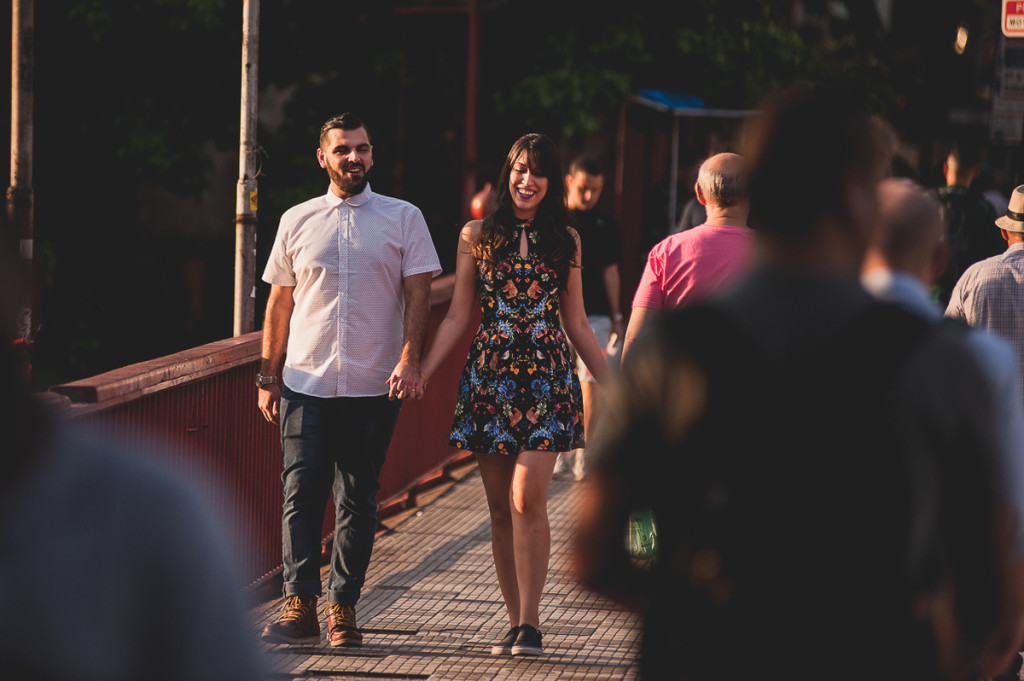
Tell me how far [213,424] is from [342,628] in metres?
1.00

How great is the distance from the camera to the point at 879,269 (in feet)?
8.10

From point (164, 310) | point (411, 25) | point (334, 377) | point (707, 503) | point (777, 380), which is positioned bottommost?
point (164, 310)

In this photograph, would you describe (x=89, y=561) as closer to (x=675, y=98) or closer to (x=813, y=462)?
(x=813, y=462)

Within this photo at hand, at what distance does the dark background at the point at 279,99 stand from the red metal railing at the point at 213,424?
691 centimetres

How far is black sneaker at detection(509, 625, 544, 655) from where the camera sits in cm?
555

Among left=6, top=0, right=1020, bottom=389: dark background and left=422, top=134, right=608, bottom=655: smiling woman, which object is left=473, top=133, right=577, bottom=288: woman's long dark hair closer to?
left=422, top=134, right=608, bottom=655: smiling woman

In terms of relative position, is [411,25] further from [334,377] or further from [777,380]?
[777,380]

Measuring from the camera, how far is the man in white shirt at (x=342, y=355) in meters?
5.74

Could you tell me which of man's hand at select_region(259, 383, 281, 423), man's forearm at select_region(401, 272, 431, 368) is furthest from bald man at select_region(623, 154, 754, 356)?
man's hand at select_region(259, 383, 281, 423)

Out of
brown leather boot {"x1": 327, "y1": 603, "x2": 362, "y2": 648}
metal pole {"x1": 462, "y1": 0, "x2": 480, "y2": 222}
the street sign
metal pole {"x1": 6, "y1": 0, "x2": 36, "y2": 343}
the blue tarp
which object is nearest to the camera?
brown leather boot {"x1": 327, "y1": 603, "x2": 362, "y2": 648}

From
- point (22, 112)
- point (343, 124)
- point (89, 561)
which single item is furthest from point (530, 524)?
point (22, 112)

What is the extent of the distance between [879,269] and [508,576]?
345 centimetres

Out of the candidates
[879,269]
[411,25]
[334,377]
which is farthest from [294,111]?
[879,269]

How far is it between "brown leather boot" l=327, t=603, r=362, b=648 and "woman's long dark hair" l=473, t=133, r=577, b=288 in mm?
1451
